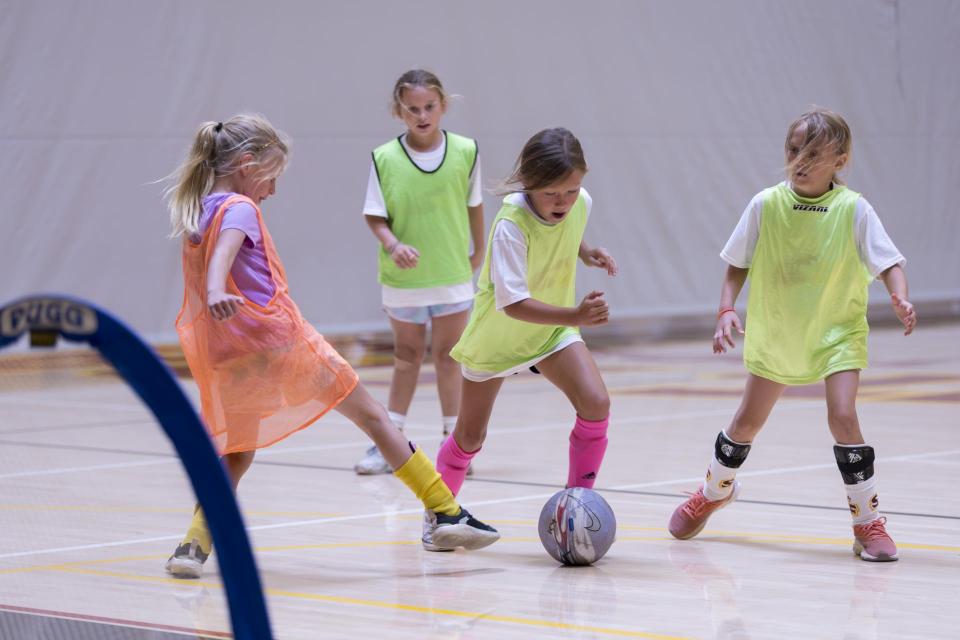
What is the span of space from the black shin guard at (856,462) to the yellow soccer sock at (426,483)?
3.84ft

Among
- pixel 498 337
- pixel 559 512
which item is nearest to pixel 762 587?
pixel 559 512

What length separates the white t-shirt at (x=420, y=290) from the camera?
21.5 feet

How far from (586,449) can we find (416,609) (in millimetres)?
1070

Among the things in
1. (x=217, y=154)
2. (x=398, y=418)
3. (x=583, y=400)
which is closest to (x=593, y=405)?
(x=583, y=400)

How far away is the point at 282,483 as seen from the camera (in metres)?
6.19

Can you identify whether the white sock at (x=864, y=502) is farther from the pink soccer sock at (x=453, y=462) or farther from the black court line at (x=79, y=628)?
the black court line at (x=79, y=628)

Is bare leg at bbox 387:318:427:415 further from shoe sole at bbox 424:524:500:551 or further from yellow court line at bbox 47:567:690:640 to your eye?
yellow court line at bbox 47:567:690:640

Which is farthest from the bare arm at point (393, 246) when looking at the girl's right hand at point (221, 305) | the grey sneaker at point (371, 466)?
the girl's right hand at point (221, 305)

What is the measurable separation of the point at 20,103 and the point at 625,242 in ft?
19.0

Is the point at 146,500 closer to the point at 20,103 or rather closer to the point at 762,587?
the point at 762,587

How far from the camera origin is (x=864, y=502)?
454 centimetres

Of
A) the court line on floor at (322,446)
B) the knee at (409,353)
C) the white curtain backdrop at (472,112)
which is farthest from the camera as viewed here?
the white curtain backdrop at (472,112)

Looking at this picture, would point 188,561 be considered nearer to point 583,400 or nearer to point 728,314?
point 583,400

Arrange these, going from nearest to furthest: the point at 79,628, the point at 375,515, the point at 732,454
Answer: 1. the point at 79,628
2. the point at 732,454
3. the point at 375,515
